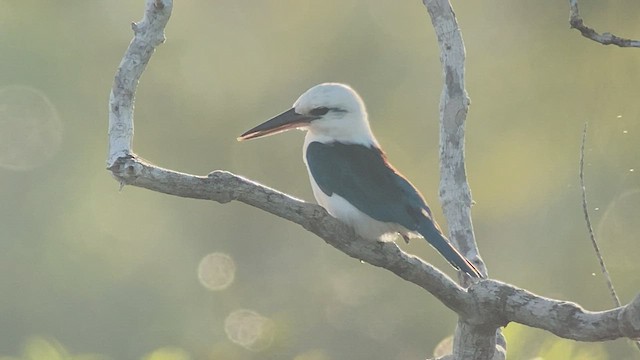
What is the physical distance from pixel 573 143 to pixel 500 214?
1354 mm

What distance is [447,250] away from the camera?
3.66 m

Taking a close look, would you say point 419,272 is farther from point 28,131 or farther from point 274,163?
point 28,131

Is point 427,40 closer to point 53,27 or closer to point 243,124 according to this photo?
point 243,124

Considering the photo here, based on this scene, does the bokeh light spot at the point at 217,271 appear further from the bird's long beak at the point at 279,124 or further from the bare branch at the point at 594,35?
the bare branch at the point at 594,35

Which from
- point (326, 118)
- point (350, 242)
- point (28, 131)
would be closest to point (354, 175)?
point (326, 118)

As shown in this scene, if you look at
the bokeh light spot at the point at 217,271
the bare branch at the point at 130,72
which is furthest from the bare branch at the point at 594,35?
the bokeh light spot at the point at 217,271

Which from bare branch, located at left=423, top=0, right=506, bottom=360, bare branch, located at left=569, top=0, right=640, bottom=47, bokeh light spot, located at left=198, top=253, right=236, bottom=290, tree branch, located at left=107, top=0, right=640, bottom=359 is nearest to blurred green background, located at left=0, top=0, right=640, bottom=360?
bokeh light spot, located at left=198, top=253, right=236, bottom=290

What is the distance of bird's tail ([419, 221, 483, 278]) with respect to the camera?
142 inches

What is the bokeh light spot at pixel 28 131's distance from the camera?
12.0m

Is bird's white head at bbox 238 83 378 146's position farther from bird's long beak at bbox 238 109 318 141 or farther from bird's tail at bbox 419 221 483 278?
bird's tail at bbox 419 221 483 278

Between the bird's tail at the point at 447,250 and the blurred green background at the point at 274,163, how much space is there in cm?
518

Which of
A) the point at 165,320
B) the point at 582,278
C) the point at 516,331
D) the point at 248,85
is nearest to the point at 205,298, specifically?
the point at 165,320

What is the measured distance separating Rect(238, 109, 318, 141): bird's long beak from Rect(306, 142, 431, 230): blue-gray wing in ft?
0.35

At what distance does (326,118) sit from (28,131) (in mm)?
8772
